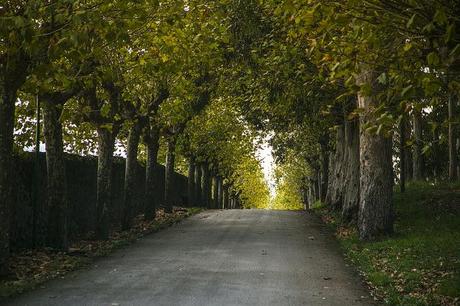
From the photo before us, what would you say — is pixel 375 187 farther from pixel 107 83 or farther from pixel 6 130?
pixel 6 130

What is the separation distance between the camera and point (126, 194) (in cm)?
2189

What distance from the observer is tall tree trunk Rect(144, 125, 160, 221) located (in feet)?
86.2

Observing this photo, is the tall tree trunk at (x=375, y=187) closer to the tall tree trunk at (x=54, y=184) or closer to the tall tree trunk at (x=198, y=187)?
the tall tree trunk at (x=54, y=184)

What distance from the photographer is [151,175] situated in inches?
1045

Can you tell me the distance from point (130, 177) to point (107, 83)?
4.56 meters

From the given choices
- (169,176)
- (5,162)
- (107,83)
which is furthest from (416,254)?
(169,176)

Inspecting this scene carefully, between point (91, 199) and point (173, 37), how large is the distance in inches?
329

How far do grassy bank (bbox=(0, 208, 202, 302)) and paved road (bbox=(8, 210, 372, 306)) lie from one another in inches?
16.0

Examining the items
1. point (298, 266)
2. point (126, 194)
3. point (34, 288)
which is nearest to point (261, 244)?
point (298, 266)

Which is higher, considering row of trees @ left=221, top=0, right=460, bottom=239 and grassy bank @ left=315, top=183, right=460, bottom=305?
row of trees @ left=221, top=0, right=460, bottom=239

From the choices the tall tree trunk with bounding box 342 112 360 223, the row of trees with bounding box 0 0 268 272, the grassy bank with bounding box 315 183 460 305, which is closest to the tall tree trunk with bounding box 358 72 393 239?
the grassy bank with bounding box 315 183 460 305

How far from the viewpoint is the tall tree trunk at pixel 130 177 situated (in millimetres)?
21953

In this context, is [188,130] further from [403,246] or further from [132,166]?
[403,246]

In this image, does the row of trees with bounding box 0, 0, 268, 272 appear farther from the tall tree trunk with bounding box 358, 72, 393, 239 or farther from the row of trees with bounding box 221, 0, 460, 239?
the tall tree trunk with bounding box 358, 72, 393, 239
